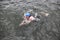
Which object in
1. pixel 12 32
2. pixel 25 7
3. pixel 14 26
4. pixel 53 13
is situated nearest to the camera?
pixel 12 32

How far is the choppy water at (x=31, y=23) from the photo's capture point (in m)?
3.09

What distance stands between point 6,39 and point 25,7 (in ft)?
5.12

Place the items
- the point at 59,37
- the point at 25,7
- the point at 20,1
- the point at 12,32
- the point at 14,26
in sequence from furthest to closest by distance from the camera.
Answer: the point at 20,1 → the point at 25,7 → the point at 14,26 → the point at 12,32 → the point at 59,37

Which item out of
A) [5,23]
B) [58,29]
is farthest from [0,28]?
[58,29]

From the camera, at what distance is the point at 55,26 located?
3365 millimetres

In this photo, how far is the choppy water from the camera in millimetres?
3086

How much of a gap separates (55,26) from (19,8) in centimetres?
142

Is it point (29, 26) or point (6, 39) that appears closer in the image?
point (6, 39)

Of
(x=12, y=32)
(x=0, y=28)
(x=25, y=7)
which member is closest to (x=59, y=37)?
(x=12, y=32)

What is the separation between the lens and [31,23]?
340 cm

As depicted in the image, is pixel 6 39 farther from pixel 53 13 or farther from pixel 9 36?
pixel 53 13

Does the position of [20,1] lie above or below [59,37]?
above

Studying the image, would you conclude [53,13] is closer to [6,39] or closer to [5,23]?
[5,23]

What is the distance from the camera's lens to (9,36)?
3059 millimetres
